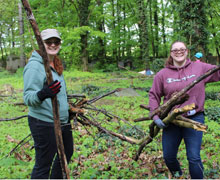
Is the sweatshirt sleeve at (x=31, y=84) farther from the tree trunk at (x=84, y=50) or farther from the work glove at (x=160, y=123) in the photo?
the tree trunk at (x=84, y=50)

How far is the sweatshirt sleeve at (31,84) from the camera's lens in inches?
89.7

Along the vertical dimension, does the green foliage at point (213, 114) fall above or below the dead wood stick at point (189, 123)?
below

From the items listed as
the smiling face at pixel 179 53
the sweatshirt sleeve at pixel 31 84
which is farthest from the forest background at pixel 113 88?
the sweatshirt sleeve at pixel 31 84

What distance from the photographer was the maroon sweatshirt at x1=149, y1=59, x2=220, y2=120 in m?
3.01

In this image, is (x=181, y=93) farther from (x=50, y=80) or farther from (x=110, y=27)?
(x=110, y=27)

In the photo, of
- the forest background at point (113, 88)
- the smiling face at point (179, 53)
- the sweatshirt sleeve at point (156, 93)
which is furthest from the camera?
the forest background at point (113, 88)

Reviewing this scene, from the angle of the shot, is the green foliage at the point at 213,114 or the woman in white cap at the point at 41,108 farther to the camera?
the green foliage at the point at 213,114

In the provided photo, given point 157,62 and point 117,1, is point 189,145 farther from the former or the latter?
point 117,1

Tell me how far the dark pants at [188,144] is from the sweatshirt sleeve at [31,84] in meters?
1.90

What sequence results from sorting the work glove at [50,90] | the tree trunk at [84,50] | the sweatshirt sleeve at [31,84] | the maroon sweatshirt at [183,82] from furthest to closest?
the tree trunk at [84,50] → the maroon sweatshirt at [183,82] → the sweatshirt sleeve at [31,84] → the work glove at [50,90]

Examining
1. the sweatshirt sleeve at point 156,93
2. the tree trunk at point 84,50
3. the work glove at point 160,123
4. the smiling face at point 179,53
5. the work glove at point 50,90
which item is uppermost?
the tree trunk at point 84,50

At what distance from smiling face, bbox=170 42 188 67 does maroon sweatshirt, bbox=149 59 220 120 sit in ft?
0.24

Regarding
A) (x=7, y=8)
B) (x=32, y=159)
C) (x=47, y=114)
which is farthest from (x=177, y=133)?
(x=7, y=8)

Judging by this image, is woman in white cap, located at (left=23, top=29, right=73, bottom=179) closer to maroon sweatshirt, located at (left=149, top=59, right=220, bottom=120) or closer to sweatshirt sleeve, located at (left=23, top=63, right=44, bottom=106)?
sweatshirt sleeve, located at (left=23, top=63, right=44, bottom=106)
